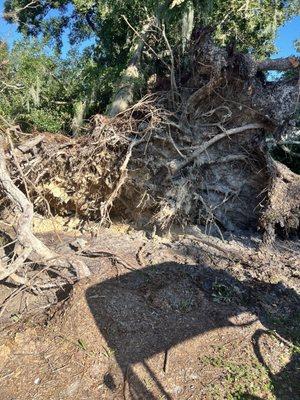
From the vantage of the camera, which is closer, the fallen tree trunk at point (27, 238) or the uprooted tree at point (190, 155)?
the fallen tree trunk at point (27, 238)

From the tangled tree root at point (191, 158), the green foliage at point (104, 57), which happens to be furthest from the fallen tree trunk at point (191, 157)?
the green foliage at point (104, 57)

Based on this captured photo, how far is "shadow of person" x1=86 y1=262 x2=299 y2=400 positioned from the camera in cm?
457

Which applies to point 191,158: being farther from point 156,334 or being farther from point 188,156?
point 156,334

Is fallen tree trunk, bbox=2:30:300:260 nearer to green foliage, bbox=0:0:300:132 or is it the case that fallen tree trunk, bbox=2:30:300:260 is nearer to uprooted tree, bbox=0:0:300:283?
uprooted tree, bbox=0:0:300:283

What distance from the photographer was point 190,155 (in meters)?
8.27

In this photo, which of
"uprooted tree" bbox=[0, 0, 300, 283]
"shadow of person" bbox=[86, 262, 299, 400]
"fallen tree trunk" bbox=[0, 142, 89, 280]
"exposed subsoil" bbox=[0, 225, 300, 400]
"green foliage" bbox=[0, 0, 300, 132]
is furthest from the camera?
"green foliage" bbox=[0, 0, 300, 132]

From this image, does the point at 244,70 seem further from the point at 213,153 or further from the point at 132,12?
the point at 132,12

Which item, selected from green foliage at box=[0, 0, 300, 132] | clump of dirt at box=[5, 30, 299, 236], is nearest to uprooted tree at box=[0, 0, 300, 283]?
clump of dirt at box=[5, 30, 299, 236]

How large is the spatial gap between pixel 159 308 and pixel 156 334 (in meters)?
0.49

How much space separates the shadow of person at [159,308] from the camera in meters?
4.57

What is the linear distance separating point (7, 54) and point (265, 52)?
794 cm

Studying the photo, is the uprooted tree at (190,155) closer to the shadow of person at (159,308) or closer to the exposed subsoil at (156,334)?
the exposed subsoil at (156,334)

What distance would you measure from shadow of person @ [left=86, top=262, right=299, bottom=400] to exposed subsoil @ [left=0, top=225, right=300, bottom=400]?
0.01 meters

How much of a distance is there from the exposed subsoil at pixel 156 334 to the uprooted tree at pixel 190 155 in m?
1.75
